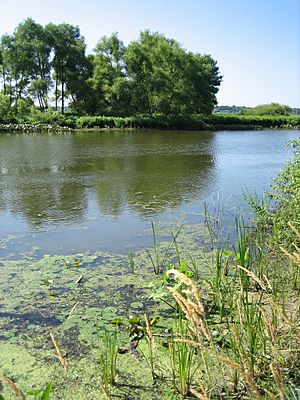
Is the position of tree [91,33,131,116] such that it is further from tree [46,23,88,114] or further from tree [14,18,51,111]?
tree [14,18,51,111]

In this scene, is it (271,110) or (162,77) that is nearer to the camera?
(162,77)

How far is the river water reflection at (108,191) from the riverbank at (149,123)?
56.7ft

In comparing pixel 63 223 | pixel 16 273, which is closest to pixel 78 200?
pixel 63 223

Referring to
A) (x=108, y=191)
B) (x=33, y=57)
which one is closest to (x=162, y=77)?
(x=33, y=57)

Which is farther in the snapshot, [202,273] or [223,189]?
[223,189]

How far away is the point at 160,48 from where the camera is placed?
146ft

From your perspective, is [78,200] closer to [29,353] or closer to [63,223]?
[63,223]

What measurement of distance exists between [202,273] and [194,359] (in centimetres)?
182

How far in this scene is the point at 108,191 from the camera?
10.4 m

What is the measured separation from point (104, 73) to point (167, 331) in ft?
145

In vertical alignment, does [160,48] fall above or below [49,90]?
above

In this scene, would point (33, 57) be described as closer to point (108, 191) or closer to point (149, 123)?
point (149, 123)

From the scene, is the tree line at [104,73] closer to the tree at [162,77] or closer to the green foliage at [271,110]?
the tree at [162,77]

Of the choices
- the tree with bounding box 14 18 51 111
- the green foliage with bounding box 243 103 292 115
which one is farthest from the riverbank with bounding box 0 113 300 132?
the green foliage with bounding box 243 103 292 115
